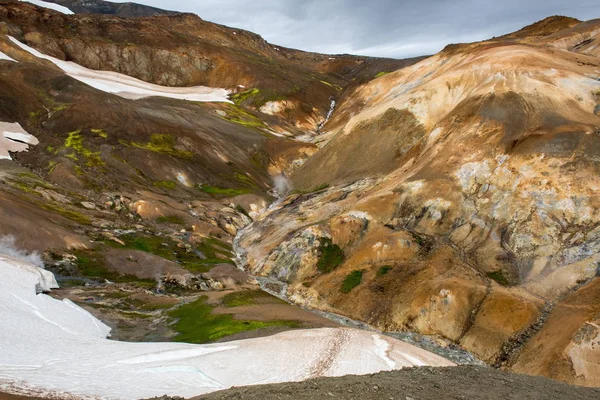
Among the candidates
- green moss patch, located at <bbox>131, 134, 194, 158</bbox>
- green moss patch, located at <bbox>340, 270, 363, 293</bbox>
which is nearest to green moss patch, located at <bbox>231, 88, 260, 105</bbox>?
green moss patch, located at <bbox>131, 134, 194, 158</bbox>

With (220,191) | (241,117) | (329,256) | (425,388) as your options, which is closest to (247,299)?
(329,256)

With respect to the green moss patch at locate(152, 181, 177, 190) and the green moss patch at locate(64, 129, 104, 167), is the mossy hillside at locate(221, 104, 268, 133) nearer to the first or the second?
the green moss patch at locate(152, 181, 177, 190)

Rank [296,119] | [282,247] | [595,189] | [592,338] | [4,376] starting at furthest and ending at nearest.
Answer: [296,119]
[282,247]
[595,189]
[592,338]
[4,376]

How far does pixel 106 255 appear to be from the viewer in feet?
203

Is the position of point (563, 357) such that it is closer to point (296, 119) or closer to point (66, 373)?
point (66, 373)

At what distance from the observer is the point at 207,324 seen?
132ft

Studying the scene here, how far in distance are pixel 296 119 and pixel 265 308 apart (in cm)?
12385

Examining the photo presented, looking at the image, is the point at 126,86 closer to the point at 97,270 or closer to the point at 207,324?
the point at 97,270

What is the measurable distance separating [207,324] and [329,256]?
2602cm

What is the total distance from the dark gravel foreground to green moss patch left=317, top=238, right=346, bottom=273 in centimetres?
3830

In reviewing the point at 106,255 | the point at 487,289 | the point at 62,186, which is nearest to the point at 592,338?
the point at 487,289

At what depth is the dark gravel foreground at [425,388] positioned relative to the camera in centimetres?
1742

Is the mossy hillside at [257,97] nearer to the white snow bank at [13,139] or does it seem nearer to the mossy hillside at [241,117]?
the mossy hillside at [241,117]

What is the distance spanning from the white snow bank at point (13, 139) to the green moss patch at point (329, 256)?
205ft
